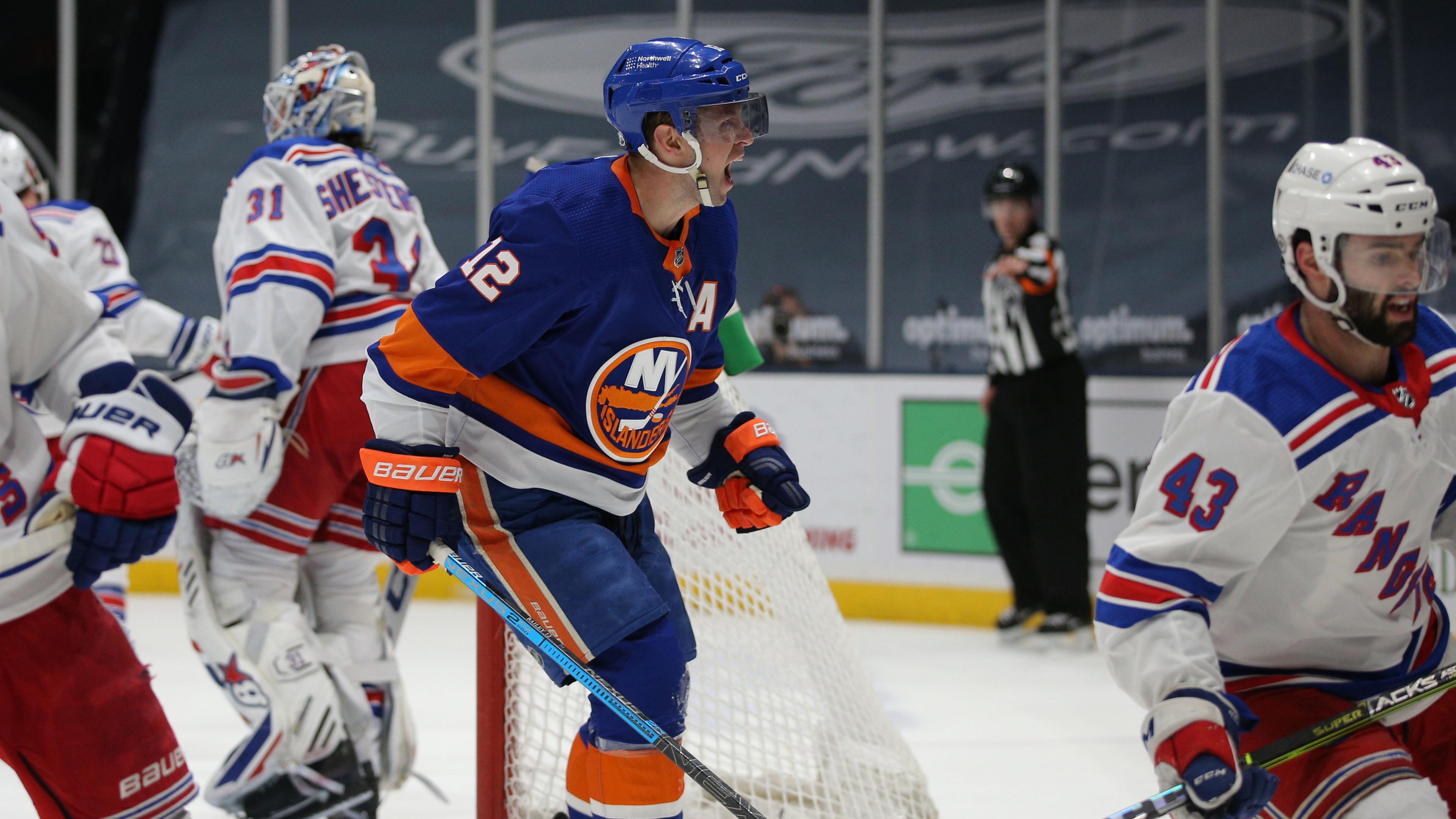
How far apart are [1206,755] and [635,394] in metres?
0.77

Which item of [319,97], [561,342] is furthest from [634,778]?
[319,97]

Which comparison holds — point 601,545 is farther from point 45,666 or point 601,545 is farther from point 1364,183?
point 1364,183

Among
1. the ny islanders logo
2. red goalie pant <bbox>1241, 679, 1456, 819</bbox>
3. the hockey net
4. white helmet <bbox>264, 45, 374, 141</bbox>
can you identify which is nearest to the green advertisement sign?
the hockey net

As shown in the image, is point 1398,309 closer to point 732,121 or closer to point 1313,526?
point 1313,526

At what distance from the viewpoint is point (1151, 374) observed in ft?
15.9

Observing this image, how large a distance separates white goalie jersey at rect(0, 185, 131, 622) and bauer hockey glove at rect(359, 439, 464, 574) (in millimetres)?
349

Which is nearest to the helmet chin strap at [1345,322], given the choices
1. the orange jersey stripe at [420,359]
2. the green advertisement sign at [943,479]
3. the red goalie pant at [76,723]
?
the orange jersey stripe at [420,359]

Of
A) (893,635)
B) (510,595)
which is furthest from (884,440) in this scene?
(510,595)

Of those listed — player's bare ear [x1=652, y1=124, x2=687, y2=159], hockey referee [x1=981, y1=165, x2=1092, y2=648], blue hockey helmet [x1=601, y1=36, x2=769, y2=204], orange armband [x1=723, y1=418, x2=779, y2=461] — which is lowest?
hockey referee [x1=981, y1=165, x2=1092, y2=648]

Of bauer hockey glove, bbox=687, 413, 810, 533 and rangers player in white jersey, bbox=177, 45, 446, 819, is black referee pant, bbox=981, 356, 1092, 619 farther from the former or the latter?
bauer hockey glove, bbox=687, 413, 810, 533

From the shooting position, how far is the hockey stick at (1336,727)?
156 centimetres

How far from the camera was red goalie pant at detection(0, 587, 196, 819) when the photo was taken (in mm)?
1576

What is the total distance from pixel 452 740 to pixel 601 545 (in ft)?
6.35

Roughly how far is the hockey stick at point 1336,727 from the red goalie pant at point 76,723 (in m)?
1.12
